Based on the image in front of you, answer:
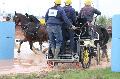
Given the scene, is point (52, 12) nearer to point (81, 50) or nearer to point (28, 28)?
point (81, 50)

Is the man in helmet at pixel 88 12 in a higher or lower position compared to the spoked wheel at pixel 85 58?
higher

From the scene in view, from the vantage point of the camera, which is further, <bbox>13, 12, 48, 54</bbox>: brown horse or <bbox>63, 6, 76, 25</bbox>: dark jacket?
<bbox>13, 12, 48, 54</bbox>: brown horse

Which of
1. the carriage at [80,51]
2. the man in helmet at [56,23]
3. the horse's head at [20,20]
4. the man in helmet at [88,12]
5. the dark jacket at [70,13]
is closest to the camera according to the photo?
the man in helmet at [56,23]

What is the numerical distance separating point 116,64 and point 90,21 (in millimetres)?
3940

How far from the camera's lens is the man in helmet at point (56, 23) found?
1546cm

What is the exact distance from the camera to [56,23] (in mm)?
15555

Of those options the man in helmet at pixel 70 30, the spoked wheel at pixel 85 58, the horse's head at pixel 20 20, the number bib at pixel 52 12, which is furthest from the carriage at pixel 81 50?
the horse's head at pixel 20 20

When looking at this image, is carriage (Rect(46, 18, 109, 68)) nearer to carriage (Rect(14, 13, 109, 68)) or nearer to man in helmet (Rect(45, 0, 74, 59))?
carriage (Rect(14, 13, 109, 68))

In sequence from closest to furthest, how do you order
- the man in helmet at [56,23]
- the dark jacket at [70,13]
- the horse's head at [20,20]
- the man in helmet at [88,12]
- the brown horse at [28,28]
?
1. the man in helmet at [56,23]
2. the dark jacket at [70,13]
3. the man in helmet at [88,12]
4. the brown horse at [28,28]
5. the horse's head at [20,20]

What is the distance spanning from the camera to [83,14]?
56.7ft

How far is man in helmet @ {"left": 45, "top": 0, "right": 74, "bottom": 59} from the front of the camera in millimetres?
15461

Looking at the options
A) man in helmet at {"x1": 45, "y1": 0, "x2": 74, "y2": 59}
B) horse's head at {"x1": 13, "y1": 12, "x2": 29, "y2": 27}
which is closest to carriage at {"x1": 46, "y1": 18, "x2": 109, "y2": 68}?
man in helmet at {"x1": 45, "y1": 0, "x2": 74, "y2": 59}

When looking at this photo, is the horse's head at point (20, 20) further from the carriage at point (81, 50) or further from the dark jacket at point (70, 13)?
the dark jacket at point (70, 13)

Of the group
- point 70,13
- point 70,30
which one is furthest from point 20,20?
point 70,30
